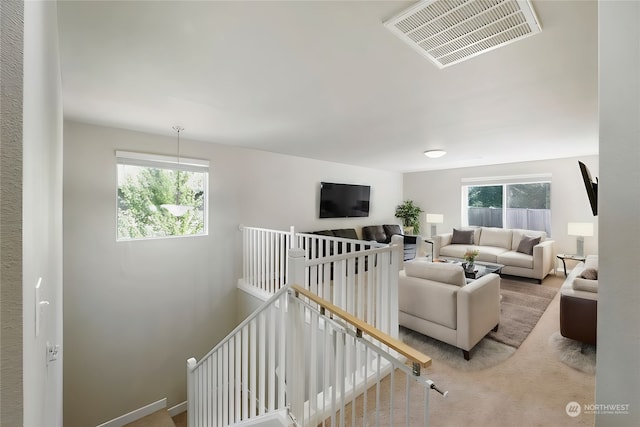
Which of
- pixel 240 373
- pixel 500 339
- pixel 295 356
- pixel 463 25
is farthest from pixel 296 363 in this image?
pixel 500 339

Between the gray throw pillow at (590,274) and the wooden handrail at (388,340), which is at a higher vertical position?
the wooden handrail at (388,340)

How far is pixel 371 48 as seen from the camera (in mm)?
1702

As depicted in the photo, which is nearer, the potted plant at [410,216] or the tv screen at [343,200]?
the tv screen at [343,200]

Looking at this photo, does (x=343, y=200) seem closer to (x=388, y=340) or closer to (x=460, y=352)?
(x=460, y=352)

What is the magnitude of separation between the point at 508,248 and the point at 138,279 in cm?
678

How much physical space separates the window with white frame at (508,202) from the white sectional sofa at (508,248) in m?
0.38

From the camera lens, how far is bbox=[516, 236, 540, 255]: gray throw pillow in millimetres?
5301

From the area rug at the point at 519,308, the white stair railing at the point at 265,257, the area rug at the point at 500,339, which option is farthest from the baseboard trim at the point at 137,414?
the area rug at the point at 519,308

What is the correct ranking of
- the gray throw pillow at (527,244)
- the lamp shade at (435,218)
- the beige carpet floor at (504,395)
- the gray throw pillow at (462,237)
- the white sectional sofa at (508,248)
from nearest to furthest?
the beige carpet floor at (504,395) < the white sectional sofa at (508,248) < the gray throw pillow at (527,244) < the gray throw pillow at (462,237) < the lamp shade at (435,218)

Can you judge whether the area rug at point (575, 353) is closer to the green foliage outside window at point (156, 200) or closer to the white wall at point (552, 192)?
the white wall at point (552, 192)

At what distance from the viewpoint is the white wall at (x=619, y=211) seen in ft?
2.41

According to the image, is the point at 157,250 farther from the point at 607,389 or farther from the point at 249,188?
the point at 607,389

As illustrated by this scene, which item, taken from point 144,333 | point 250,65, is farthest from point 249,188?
point 250,65

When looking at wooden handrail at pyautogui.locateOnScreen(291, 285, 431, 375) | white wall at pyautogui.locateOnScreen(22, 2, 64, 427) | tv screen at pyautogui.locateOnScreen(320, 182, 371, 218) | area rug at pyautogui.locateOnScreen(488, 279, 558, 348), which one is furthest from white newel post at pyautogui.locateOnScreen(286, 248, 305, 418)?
tv screen at pyautogui.locateOnScreen(320, 182, 371, 218)
